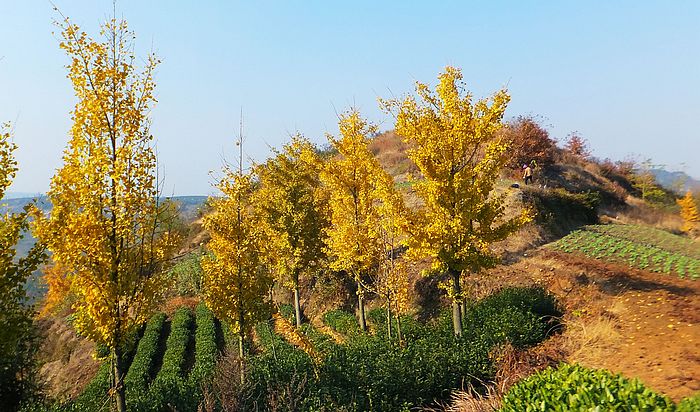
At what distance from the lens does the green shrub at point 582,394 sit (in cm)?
461

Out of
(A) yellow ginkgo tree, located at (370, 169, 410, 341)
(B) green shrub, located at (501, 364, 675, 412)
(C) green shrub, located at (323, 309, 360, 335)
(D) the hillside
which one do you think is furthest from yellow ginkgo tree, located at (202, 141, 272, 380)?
(C) green shrub, located at (323, 309, 360, 335)

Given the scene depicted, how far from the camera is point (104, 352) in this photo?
66.9 ft

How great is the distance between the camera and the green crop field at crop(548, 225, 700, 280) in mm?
14672

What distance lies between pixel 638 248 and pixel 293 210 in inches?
581

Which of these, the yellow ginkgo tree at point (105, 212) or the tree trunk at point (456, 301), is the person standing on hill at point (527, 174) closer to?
the tree trunk at point (456, 301)

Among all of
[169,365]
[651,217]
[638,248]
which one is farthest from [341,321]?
[651,217]

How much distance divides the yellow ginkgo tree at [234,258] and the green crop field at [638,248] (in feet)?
44.8

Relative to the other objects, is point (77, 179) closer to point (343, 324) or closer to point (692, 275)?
point (343, 324)

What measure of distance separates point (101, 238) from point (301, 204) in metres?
11.7

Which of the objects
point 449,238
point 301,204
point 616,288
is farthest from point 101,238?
point 616,288

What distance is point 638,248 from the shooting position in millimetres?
17312

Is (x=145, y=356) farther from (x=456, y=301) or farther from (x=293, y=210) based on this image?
(x=456, y=301)

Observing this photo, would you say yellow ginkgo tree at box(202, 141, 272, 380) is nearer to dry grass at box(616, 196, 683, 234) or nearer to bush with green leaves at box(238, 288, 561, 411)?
bush with green leaves at box(238, 288, 561, 411)

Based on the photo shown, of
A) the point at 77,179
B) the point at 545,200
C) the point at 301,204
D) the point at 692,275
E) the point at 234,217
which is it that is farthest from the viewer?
the point at 545,200
